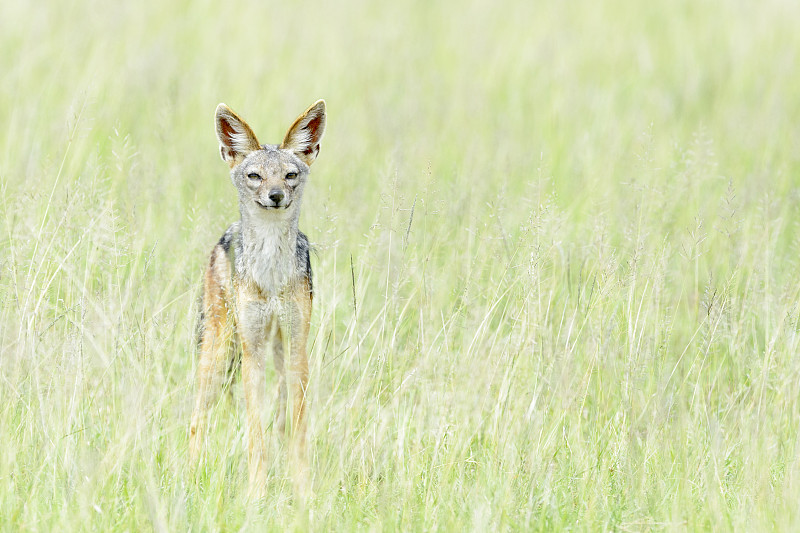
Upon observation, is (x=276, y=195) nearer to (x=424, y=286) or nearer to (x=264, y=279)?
(x=264, y=279)

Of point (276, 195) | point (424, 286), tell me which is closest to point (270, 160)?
point (276, 195)

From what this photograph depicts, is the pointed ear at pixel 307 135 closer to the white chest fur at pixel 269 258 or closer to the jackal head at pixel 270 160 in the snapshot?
the jackal head at pixel 270 160

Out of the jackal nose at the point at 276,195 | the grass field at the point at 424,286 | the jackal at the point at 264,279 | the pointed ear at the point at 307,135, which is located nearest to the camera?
the grass field at the point at 424,286

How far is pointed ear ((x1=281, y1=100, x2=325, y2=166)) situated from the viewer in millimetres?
4680

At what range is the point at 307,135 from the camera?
15.7 feet

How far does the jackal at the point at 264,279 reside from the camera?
4.56 meters

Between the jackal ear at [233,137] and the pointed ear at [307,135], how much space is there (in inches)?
5.9

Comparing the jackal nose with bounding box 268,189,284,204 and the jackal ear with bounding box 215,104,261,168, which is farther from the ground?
the jackal ear with bounding box 215,104,261,168

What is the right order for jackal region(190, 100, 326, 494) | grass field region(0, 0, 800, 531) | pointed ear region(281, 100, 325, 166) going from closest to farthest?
grass field region(0, 0, 800, 531)
jackal region(190, 100, 326, 494)
pointed ear region(281, 100, 325, 166)

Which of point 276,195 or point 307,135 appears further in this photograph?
point 307,135

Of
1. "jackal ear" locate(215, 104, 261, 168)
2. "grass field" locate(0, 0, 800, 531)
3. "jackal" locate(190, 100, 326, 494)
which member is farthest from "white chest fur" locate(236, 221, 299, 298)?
"jackal ear" locate(215, 104, 261, 168)

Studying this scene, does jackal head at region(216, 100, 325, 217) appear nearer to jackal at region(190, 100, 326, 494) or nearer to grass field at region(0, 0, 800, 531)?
jackal at region(190, 100, 326, 494)

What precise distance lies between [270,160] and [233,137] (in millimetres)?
252

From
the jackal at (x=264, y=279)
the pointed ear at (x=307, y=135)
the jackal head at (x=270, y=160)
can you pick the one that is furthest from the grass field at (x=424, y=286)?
the pointed ear at (x=307, y=135)
